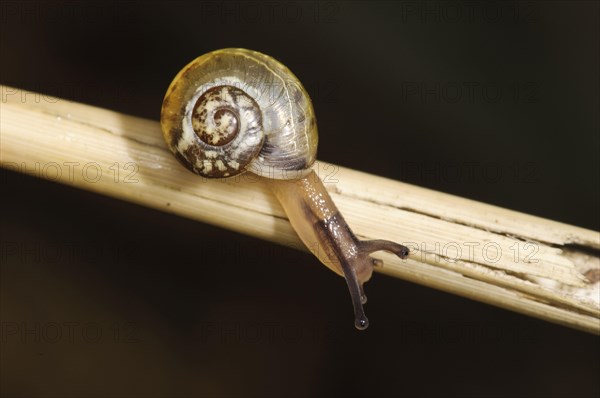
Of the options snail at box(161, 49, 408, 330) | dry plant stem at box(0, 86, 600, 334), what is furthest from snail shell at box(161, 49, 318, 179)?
dry plant stem at box(0, 86, 600, 334)

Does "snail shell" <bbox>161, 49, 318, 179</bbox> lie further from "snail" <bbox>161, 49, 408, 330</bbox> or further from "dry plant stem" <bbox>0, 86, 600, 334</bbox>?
"dry plant stem" <bbox>0, 86, 600, 334</bbox>

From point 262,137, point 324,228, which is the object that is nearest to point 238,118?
point 262,137

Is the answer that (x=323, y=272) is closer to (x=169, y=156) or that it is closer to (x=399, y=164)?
(x=399, y=164)

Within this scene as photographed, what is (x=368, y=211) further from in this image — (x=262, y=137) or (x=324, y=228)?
(x=262, y=137)

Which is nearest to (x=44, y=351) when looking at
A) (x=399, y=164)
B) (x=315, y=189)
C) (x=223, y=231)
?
(x=223, y=231)

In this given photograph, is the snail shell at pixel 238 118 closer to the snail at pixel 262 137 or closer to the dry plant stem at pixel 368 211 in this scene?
Answer: the snail at pixel 262 137
